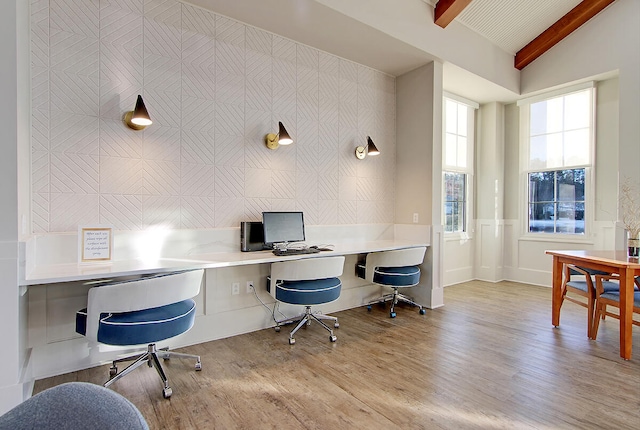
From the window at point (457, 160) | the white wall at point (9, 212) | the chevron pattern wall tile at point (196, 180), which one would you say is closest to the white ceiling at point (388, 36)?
the window at point (457, 160)

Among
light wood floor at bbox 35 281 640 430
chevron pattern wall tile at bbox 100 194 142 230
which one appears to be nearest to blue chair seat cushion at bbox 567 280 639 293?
light wood floor at bbox 35 281 640 430

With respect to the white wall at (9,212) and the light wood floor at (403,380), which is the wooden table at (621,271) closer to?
the light wood floor at (403,380)

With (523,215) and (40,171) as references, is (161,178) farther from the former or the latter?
(523,215)

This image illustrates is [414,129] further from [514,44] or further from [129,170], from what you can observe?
[129,170]

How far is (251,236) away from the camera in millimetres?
3330

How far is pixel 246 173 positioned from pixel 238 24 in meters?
1.45

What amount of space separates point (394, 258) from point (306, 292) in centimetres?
119

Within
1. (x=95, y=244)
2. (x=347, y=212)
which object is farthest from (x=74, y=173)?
(x=347, y=212)

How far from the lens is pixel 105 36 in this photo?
268 centimetres

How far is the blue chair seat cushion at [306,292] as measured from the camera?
2.99 metres

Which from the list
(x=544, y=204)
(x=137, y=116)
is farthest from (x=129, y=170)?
(x=544, y=204)

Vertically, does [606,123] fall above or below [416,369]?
above

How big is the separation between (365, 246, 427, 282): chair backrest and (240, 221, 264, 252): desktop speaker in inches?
49.2

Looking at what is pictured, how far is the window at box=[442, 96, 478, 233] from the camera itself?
5.43m
